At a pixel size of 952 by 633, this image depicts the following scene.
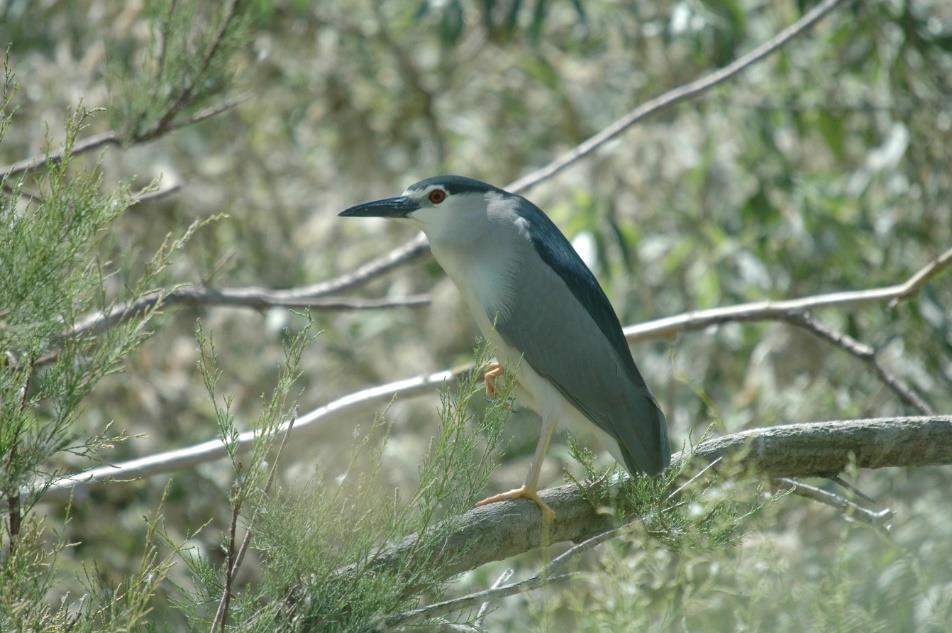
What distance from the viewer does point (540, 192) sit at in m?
5.67

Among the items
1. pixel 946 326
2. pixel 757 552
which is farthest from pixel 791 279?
pixel 757 552

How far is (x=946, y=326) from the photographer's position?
4195mm

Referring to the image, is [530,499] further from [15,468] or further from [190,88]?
[190,88]

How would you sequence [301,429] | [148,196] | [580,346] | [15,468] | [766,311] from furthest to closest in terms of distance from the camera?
[766,311] → [301,429] → [580,346] → [148,196] → [15,468]

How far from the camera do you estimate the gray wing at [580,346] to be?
3164 millimetres

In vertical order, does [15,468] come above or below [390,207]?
above

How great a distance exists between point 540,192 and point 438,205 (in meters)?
2.25

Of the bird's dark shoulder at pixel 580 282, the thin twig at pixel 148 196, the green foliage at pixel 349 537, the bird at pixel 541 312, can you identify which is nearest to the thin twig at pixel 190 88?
the thin twig at pixel 148 196

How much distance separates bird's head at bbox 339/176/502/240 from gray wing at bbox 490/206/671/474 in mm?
208

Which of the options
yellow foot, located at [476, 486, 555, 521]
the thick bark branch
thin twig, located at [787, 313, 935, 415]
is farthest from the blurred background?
yellow foot, located at [476, 486, 555, 521]

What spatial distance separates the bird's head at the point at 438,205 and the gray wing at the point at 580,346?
8.2 inches

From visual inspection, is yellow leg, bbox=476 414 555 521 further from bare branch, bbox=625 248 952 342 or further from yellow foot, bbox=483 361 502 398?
bare branch, bbox=625 248 952 342

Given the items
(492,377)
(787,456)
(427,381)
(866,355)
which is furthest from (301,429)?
(866,355)

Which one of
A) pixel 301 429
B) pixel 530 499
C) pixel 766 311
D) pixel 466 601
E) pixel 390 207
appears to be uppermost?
pixel 466 601
